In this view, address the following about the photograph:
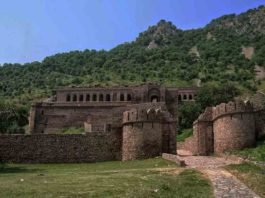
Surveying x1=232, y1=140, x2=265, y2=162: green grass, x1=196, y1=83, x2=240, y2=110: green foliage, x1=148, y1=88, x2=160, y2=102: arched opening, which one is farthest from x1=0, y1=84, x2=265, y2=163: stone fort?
x1=148, y1=88, x2=160, y2=102: arched opening

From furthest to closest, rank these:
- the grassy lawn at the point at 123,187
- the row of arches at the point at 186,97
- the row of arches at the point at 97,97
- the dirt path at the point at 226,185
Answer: the row of arches at the point at 186,97 → the row of arches at the point at 97,97 → the dirt path at the point at 226,185 → the grassy lawn at the point at 123,187

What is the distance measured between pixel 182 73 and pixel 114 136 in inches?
3042

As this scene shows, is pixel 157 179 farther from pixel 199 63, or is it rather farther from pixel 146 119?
pixel 199 63

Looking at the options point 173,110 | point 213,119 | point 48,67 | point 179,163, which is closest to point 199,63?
point 48,67

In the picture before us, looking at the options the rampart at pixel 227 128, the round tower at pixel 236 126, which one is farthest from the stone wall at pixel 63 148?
the round tower at pixel 236 126

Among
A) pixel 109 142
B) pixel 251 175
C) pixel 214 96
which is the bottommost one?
pixel 251 175

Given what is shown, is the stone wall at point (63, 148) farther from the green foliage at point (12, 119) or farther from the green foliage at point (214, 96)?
the green foliage at point (214, 96)

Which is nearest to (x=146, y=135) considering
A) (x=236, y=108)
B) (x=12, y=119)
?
(x=236, y=108)

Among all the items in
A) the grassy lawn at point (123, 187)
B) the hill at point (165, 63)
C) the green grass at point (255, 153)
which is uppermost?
the hill at point (165, 63)

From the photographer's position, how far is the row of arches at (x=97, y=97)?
69062 millimetres

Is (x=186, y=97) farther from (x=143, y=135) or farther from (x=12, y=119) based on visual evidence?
(x=143, y=135)

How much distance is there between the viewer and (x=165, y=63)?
404 ft

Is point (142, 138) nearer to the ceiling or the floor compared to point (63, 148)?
nearer to the ceiling

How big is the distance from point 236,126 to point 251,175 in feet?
34.2
